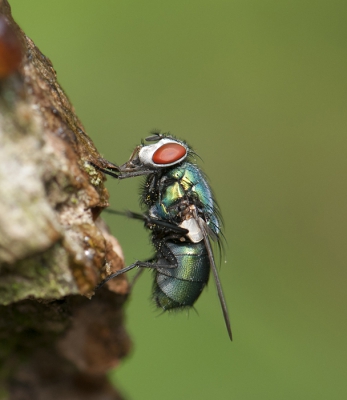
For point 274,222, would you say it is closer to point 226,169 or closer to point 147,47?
point 226,169

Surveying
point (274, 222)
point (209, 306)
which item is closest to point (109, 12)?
point (274, 222)

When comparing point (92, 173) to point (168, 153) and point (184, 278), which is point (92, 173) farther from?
point (184, 278)

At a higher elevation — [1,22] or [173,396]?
[1,22]

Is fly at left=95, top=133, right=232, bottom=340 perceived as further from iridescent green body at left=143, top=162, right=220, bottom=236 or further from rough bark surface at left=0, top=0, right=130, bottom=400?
rough bark surface at left=0, top=0, right=130, bottom=400

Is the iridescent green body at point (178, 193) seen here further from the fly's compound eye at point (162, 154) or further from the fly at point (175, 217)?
the fly's compound eye at point (162, 154)

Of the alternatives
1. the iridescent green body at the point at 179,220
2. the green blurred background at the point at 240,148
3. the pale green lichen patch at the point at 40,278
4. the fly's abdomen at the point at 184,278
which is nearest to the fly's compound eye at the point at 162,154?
the iridescent green body at the point at 179,220

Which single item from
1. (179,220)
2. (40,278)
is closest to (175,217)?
(179,220)
